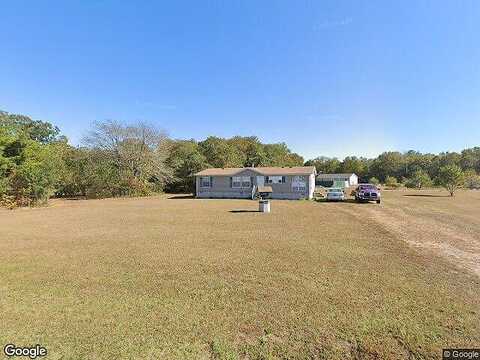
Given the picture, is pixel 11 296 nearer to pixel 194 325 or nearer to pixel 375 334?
pixel 194 325

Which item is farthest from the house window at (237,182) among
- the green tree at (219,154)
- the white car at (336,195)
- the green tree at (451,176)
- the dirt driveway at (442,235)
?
the green tree at (451,176)

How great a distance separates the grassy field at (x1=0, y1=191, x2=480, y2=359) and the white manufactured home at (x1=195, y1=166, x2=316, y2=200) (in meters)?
18.8

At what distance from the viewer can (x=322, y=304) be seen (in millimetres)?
4941

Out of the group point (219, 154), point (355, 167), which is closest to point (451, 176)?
point (219, 154)

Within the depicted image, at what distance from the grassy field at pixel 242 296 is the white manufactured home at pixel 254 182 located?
61.5 feet

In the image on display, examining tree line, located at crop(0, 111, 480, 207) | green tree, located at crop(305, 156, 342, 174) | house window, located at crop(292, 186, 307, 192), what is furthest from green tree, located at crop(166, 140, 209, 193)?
green tree, located at crop(305, 156, 342, 174)

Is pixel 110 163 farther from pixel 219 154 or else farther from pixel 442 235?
pixel 442 235

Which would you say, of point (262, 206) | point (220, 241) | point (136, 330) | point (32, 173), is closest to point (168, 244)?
point (220, 241)

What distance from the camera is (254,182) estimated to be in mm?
30703

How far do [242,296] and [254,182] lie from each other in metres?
25.5

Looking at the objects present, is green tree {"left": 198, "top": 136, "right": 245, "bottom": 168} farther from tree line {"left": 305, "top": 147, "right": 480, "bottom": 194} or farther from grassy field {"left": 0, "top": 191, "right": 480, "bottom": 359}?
tree line {"left": 305, "top": 147, "right": 480, "bottom": 194}

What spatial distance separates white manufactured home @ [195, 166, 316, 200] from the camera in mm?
29156

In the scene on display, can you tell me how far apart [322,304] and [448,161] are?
79278mm

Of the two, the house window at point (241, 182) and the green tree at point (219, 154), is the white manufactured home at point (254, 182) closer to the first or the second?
the house window at point (241, 182)
